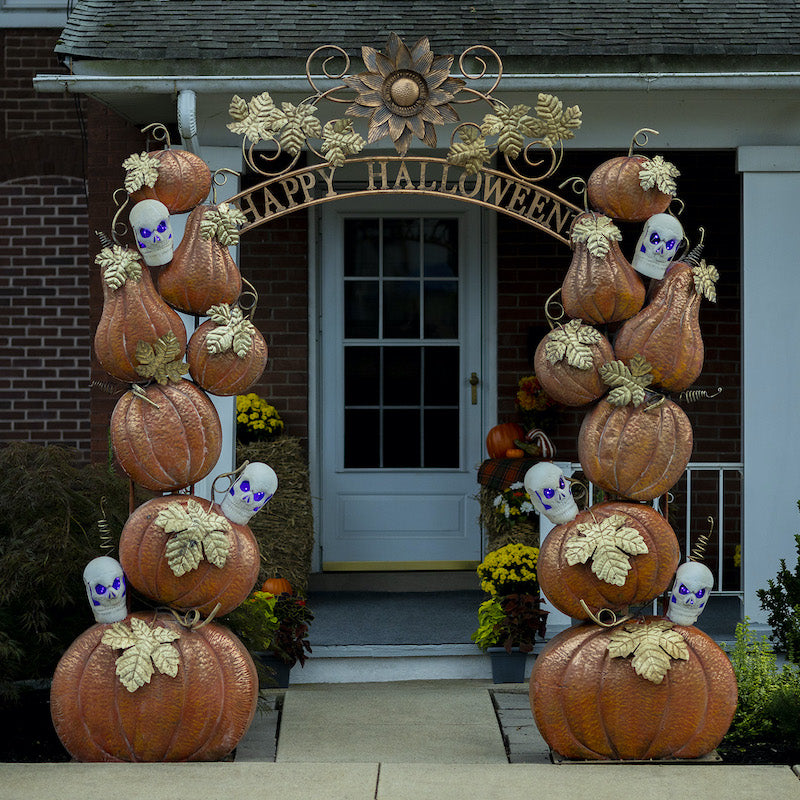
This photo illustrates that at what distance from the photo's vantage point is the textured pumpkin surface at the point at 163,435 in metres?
4.07

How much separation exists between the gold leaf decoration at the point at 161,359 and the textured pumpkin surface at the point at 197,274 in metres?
0.18

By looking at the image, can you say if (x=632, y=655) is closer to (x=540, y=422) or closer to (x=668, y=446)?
(x=668, y=446)

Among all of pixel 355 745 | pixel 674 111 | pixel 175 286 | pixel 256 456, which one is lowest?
pixel 355 745

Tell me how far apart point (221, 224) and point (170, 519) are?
1147mm

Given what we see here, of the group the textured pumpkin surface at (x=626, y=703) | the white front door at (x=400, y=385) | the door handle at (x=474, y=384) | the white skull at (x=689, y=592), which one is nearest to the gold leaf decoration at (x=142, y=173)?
the textured pumpkin surface at (x=626, y=703)

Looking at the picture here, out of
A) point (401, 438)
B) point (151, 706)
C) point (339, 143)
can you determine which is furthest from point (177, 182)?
point (401, 438)

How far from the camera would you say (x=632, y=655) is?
4.03 meters

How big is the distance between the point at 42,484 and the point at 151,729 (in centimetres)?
121

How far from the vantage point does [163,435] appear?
4066 mm

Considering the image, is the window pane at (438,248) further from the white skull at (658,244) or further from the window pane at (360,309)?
the white skull at (658,244)

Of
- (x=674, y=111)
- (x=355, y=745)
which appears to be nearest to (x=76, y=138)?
(x=674, y=111)

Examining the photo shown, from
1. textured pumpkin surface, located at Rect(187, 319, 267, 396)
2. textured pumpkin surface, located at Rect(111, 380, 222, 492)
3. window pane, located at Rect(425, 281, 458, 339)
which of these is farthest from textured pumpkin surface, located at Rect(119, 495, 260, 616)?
window pane, located at Rect(425, 281, 458, 339)

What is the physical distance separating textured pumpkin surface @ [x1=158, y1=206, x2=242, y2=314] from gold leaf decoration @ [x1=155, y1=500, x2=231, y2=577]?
0.80 metres

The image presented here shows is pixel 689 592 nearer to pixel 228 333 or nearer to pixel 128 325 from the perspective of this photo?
pixel 228 333
